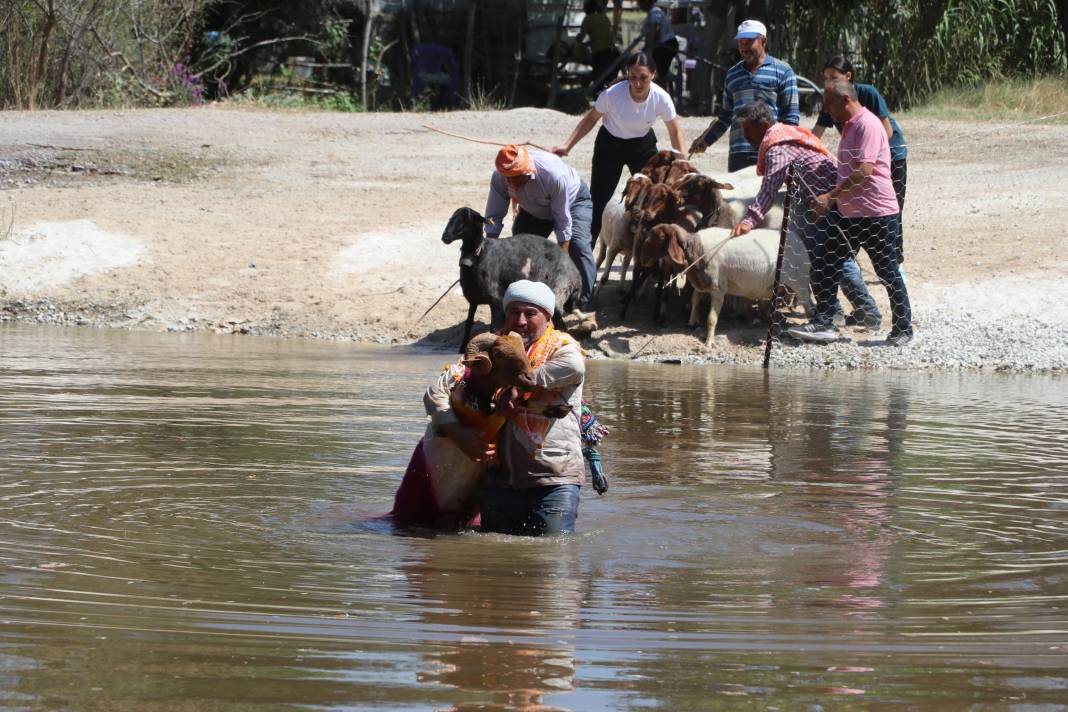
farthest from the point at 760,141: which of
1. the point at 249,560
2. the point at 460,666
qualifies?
the point at 460,666

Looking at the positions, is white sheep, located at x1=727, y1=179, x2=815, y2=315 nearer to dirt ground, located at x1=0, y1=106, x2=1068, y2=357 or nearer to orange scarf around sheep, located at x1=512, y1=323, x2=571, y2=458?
dirt ground, located at x1=0, y1=106, x2=1068, y2=357

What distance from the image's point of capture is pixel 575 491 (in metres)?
6.59

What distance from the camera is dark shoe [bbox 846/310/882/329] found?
Result: 514 inches

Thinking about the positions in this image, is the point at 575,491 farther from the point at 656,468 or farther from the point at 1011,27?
the point at 1011,27

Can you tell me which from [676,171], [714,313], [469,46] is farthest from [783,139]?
[469,46]

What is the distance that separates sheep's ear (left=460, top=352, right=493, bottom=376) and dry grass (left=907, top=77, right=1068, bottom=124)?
16463 mm

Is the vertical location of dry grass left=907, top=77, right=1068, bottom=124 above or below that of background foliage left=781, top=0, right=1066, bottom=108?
below

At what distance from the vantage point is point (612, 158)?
1345 cm

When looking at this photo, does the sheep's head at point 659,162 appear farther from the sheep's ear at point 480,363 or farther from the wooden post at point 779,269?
the sheep's ear at point 480,363

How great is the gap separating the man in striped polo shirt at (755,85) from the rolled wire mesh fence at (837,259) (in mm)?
707

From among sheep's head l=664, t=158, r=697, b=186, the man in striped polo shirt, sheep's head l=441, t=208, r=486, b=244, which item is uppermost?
the man in striped polo shirt

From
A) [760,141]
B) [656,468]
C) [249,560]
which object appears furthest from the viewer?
[760,141]

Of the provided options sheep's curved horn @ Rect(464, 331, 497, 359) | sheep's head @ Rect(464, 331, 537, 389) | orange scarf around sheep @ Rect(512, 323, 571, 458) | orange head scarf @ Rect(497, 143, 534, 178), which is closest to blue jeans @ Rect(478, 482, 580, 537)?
orange scarf around sheep @ Rect(512, 323, 571, 458)

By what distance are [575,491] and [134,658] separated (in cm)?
253
